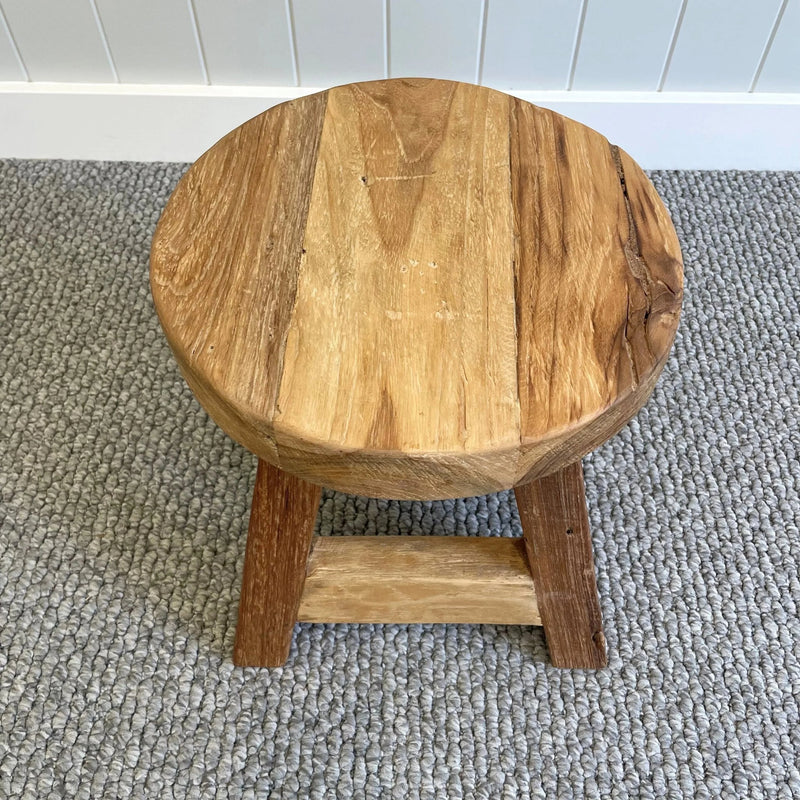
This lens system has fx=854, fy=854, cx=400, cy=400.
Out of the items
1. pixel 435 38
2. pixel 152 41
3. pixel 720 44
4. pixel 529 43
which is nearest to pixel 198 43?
pixel 152 41

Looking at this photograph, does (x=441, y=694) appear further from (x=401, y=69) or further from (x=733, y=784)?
(x=401, y=69)

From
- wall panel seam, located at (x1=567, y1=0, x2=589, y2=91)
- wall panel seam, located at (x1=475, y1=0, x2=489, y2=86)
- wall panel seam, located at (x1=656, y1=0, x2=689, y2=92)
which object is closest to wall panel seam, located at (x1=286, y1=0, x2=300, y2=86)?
wall panel seam, located at (x1=475, y1=0, x2=489, y2=86)

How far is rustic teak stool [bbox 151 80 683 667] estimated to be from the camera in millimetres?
554

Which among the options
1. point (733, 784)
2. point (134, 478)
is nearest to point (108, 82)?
point (134, 478)

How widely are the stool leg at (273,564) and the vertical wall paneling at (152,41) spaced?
0.73 meters

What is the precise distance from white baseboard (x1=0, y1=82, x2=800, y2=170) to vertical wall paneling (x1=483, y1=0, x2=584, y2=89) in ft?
0.10

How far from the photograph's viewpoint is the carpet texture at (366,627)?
0.76 m

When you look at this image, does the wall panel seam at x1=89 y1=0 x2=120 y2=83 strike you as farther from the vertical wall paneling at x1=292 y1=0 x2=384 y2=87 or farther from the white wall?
the vertical wall paneling at x1=292 y1=0 x2=384 y2=87

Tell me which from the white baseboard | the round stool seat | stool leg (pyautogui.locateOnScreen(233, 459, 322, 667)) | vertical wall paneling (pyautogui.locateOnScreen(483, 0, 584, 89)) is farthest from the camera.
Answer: the white baseboard

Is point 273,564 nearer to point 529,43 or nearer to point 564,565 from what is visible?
point 564,565

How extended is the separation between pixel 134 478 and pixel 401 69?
663 millimetres

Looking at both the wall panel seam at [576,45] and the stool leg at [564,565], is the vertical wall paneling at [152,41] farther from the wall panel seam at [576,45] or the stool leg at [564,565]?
the stool leg at [564,565]

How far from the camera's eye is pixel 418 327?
590mm

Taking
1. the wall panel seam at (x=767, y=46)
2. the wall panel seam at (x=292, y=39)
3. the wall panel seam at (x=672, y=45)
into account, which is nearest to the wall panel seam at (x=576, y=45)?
the wall panel seam at (x=672, y=45)
